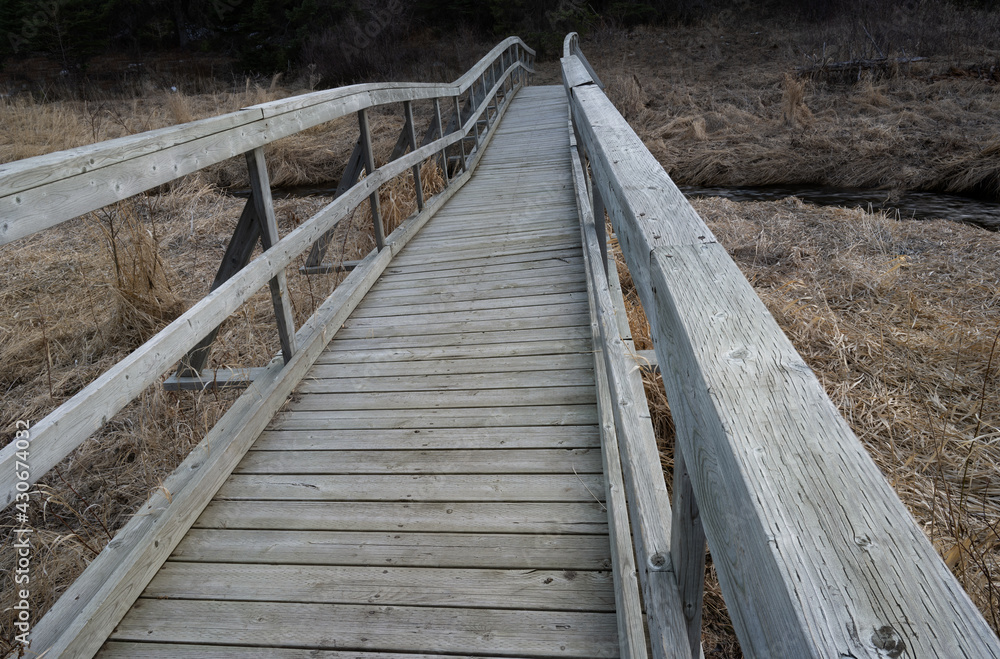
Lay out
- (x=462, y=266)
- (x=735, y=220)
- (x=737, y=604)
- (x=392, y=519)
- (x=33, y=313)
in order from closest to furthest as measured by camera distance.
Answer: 1. (x=737, y=604)
2. (x=392, y=519)
3. (x=462, y=266)
4. (x=33, y=313)
5. (x=735, y=220)

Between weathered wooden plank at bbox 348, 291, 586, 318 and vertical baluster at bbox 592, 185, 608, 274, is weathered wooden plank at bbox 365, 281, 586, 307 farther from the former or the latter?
vertical baluster at bbox 592, 185, 608, 274

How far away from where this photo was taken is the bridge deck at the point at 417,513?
5.49ft

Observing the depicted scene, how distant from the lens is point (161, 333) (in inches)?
76.1

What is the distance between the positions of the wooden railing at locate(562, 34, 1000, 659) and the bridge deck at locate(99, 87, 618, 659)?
1.73 feet

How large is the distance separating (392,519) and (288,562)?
0.32 m

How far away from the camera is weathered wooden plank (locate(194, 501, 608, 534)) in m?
1.98

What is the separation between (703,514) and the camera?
0.87 meters

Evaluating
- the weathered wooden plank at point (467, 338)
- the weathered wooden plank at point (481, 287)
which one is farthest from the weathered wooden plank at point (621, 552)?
the weathered wooden plank at point (481, 287)

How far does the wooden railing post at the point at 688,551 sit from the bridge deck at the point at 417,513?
1.30 ft

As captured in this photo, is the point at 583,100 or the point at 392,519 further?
the point at 583,100

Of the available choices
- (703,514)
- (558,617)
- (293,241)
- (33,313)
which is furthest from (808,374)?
(33,313)

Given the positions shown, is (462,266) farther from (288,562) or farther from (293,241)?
(288,562)

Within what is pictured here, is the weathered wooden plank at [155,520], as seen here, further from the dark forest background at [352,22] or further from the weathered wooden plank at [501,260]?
the dark forest background at [352,22]

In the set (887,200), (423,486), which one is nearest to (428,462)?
(423,486)
